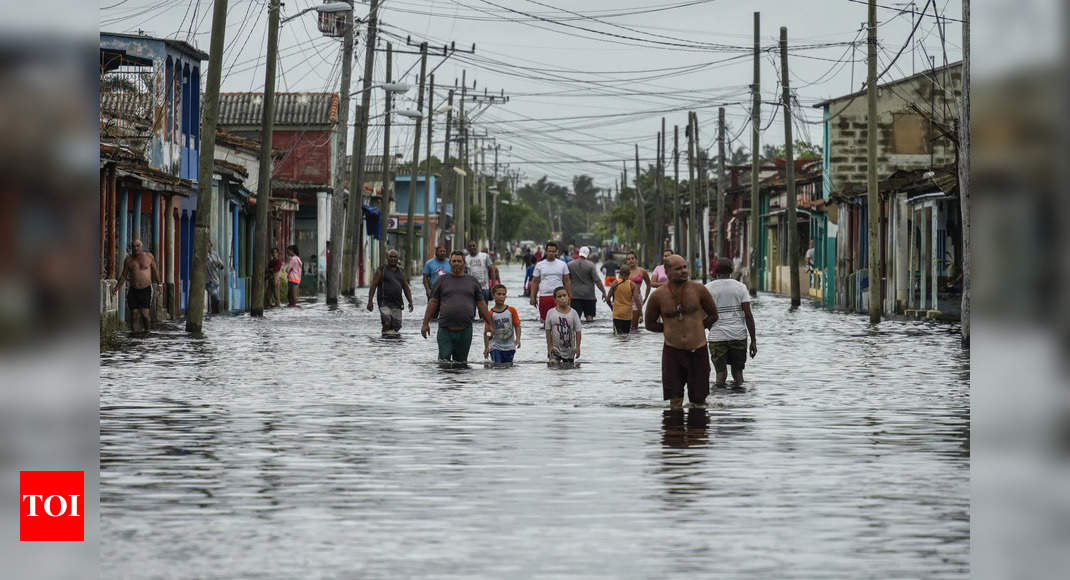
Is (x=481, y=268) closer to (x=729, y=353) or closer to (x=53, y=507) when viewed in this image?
(x=729, y=353)

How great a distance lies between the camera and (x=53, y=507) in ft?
18.1

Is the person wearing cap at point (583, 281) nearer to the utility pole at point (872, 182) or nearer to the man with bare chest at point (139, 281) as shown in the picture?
the utility pole at point (872, 182)

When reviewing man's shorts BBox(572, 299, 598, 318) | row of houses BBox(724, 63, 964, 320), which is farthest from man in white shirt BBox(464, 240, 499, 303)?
row of houses BBox(724, 63, 964, 320)

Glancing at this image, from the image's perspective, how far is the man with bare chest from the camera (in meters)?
29.3

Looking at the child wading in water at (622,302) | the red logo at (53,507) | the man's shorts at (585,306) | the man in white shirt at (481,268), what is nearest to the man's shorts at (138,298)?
the man's shorts at (585,306)

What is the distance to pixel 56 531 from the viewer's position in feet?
22.6

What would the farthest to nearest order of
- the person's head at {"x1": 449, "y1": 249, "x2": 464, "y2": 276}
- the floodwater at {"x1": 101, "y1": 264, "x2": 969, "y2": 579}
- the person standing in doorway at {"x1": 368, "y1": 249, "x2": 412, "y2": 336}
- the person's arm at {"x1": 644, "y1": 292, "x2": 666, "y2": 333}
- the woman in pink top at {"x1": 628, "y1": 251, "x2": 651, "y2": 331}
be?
the woman in pink top at {"x1": 628, "y1": 251, "x2": 651, "y2": 331}
the person standing in doorway at {"x1": 368, "y1": 249, "x2": 412, "y2": 336}
the person's head at {"x1": 449, "y1": 249, "x2": 464, "y2": 276}
the person's arm at {"x1": 644, "y1": 292, "x2": 666, "y2": 333}
the floodwater at {"x1": 101, "y1": 264, "x2": 969, "y2": 579}

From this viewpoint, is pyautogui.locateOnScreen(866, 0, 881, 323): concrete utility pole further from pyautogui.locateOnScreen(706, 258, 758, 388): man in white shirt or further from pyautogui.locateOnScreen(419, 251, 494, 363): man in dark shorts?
pyautogui.locateOnScreen(706, 258, 758, 388): man in white shirt

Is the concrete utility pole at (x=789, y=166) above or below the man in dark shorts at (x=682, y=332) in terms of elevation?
above

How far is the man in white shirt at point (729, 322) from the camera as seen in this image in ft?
59.1

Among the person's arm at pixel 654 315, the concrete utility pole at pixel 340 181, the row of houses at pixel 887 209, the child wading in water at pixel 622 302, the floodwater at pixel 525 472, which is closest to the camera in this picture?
the floodwater at pixel 525 472

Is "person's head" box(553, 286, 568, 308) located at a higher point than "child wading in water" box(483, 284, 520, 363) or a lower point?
higher

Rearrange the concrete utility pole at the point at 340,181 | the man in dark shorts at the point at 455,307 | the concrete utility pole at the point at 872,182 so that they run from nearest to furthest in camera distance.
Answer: the man in dark shorts at the point at 455,307
the concrete utility pole at the point at 872,182
the concrete utility pole at the point at 340,181

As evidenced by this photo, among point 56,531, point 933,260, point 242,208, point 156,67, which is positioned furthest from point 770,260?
point 56,531
